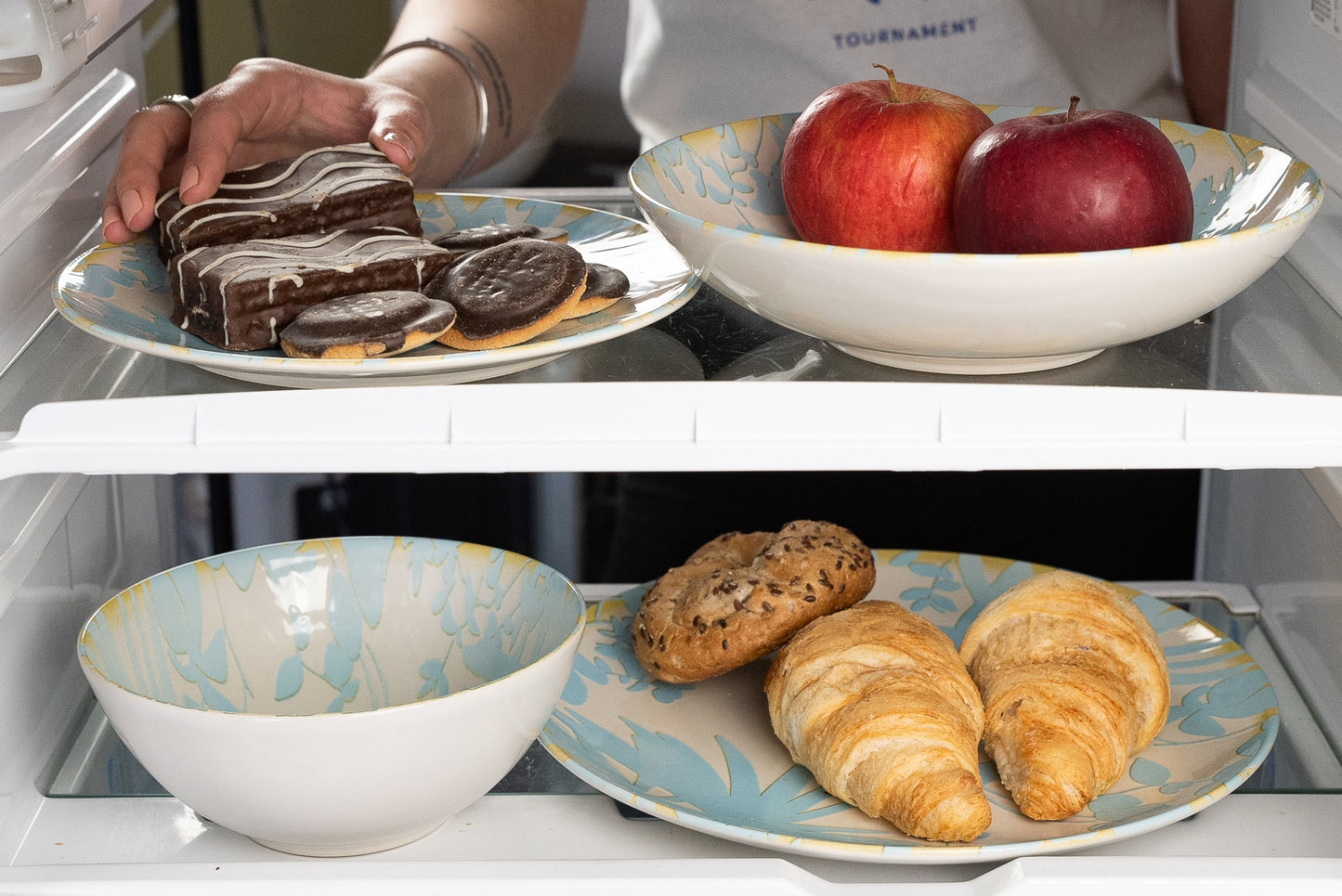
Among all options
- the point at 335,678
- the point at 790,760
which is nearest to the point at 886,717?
the point at 790,760

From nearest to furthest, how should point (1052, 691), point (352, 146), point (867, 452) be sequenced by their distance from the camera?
point (867, 452) < point (1052, 691) < point (352, 146)

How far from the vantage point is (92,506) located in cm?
84

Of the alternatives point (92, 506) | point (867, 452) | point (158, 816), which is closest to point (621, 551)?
point (92, 506)

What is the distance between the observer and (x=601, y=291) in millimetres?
639

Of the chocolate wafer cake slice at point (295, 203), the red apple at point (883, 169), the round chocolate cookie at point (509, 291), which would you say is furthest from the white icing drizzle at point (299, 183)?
the red apple at point (883, 169)

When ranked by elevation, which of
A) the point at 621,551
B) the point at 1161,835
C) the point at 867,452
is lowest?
the point at 621,551

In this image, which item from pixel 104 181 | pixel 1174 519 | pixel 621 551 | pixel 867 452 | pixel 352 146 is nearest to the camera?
pixel 867 452

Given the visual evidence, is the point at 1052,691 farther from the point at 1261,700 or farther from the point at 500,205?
the point at 500,205

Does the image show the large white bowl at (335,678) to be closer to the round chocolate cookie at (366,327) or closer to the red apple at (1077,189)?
the round chocolate cookie at (366,327)

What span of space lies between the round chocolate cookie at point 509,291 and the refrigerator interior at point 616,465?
21 millimetres

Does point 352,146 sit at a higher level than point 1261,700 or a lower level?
higher

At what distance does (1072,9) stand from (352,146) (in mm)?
795

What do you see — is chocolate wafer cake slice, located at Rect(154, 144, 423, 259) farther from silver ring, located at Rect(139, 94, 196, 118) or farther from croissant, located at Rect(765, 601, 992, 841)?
croissant, located at Rect(765, 601, 992, 841)

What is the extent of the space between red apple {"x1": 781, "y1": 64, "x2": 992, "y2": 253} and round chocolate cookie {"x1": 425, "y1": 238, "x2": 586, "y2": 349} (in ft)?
0.38
